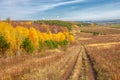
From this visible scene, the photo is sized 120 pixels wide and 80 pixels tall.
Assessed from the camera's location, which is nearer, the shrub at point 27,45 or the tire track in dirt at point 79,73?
the tire track in dirt at point 79,73

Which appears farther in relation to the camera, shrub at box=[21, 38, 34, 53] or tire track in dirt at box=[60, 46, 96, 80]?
shrub at box=[21, 38, 34, 53]

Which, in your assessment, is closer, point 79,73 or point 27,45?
point 79,73

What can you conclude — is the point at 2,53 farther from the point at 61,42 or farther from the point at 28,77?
the point at 61,42

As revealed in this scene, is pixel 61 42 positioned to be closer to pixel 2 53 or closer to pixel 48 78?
pixel 2 53

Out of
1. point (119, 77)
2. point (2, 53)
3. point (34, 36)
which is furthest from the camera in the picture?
point (34, 36)

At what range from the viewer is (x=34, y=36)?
81.7 m

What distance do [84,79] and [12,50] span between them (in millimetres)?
47718

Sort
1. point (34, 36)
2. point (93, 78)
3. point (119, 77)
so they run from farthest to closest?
point (34, 36) → point (93, 78) → point (119, 77)

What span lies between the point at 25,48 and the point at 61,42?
4389 cm

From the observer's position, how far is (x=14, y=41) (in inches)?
2601

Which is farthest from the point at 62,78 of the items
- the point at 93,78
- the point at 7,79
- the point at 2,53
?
the point at 2,53

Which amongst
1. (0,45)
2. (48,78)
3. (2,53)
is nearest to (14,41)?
(2,53)

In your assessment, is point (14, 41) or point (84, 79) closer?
point (84, 79)

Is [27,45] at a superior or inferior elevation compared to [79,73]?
inferior
